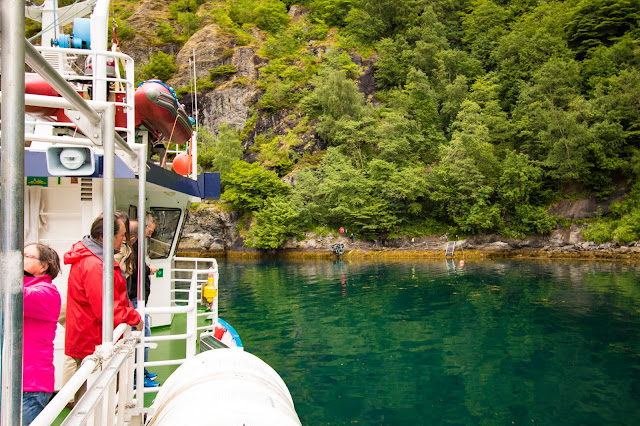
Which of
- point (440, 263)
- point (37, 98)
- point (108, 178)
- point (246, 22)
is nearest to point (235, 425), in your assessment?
point (108, 178)

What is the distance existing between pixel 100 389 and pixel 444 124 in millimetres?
44342

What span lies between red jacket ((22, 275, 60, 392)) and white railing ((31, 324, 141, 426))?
39 cm

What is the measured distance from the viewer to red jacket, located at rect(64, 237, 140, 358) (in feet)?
8.74

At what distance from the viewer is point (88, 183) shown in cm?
483

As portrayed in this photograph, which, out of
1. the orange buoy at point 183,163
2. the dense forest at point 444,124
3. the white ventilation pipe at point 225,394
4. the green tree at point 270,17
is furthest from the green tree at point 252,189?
the white ventilation pipe at point 225,394

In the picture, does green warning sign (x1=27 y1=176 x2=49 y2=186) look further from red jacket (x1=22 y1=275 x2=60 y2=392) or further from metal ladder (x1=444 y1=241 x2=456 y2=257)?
metal ladder (x1=444 y1=241 x2=456 y2=257)

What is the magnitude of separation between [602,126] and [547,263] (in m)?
13.1

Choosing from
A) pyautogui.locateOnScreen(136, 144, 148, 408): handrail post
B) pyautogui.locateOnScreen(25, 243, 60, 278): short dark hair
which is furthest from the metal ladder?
pyautogui.locateOnScreen(25, 243, 60, 278): short dark hair

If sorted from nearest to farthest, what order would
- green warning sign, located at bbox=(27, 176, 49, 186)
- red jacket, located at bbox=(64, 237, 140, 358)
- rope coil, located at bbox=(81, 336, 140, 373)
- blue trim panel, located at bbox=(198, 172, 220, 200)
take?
rope coil, located at bbox=(81, 336, 140, 373) → red jacket, located at bbox=(64, 237, 140, 358) → green warning sign, located at bbox=(27, 176, 49, 186) → blue trim panel, located at bbox=(198, 172, 220, 200)

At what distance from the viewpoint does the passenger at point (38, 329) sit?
2.36 metres

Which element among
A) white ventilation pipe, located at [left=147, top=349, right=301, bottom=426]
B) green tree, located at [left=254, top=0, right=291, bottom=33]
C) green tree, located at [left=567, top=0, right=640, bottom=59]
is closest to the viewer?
white ventilation pipe, located at [left=147, top=349, right=301, bottom=426]

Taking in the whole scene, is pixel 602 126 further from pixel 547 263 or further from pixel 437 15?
pixel 437 15

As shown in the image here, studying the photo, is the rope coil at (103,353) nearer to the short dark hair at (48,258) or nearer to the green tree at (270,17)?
the short dark hair at (48,258)

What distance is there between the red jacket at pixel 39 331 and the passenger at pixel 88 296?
24 centimetres
